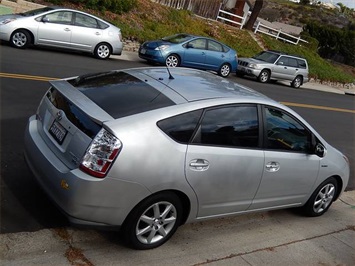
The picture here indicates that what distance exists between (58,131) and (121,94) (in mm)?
699

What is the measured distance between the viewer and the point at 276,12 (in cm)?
6266

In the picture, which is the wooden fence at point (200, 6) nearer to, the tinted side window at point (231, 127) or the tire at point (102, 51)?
the tire at point (102, 51)

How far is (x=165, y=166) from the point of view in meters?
3.96

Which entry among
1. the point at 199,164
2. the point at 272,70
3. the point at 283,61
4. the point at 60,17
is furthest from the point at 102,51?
the point at 199,164

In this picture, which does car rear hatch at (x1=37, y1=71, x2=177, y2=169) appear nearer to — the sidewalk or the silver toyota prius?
the silver toyota prius

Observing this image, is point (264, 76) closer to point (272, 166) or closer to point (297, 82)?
point (297, 82)

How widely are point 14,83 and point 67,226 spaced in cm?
539

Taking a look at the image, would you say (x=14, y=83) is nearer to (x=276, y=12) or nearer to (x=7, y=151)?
(x=7, y=151)

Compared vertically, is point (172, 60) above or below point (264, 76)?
above

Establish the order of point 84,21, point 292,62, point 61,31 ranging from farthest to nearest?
point 292,62
point 84,21
point 61,31

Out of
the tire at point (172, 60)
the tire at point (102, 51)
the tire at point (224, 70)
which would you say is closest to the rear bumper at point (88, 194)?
the tire at point (102, 51)

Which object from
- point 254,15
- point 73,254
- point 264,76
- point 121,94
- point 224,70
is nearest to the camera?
point 73,254

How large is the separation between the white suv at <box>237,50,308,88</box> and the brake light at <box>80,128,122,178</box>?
17224mm

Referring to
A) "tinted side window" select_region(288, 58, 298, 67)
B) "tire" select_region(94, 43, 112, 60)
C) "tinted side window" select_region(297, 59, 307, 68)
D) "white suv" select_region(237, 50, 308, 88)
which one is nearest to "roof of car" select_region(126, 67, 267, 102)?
"tire" select_region(94, 43, 112, 60)
